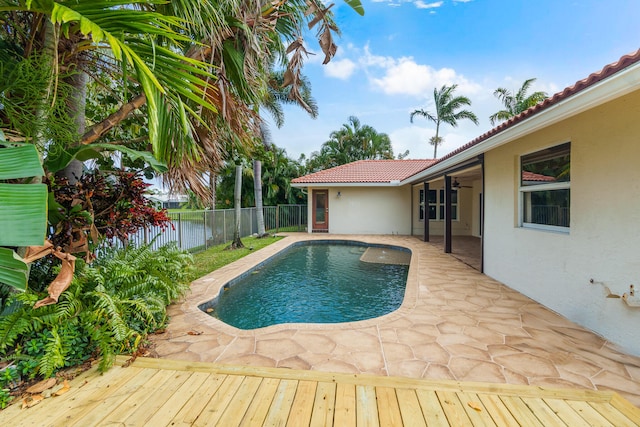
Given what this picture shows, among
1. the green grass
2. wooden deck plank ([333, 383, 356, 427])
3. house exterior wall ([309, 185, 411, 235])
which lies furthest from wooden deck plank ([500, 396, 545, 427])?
house exterior wall ([309, 185, 411, 235])

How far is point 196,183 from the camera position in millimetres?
4938

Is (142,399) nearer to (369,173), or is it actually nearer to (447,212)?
(447,212)

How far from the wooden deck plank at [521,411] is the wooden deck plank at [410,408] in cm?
76

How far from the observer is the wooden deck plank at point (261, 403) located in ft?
7.60

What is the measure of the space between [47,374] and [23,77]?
2.78 metres

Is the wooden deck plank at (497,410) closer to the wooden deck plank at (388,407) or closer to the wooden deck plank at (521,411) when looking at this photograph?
the wooden deck plank at (521,411)

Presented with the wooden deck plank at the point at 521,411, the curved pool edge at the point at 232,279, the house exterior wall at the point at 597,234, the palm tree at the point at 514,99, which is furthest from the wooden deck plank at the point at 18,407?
the palm tree at the point at 514,99

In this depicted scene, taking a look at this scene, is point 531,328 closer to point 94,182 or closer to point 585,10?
point 94,182

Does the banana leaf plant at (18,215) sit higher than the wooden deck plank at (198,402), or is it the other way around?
the banana leaf plant at (18,215)

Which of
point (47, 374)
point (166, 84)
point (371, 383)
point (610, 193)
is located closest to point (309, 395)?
point (371, 383)

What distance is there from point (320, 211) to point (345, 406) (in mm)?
14652

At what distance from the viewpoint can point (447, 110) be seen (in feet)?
86.0

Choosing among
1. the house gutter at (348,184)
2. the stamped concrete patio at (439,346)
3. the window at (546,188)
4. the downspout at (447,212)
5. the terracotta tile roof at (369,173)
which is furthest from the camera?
the terracotta tile roof at (369,173)

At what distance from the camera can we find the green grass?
26.0ft
